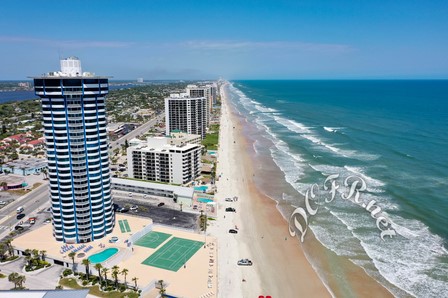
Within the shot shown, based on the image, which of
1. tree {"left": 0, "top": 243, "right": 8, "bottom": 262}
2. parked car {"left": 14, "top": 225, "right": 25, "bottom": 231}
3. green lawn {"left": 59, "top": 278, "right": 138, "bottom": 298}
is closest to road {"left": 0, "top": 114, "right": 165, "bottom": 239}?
parked car {"left": 14, "top": 225, "right": 25, "bottom": 231}

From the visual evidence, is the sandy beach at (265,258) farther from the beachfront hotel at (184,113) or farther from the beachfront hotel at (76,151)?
the beachfront hotel at (184,113)

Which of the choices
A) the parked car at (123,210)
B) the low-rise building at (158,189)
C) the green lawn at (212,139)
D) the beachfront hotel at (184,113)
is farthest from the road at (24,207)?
the green lawn at (212,139)

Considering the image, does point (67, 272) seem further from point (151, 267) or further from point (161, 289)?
point (161, 289)

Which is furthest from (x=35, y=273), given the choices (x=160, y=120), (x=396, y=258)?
(x=160, y=120)

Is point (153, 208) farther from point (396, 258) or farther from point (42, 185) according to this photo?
point (396, 258)

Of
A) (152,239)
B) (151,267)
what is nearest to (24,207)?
(152,239)

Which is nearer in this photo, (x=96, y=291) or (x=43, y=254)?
(x=96, y=291)
